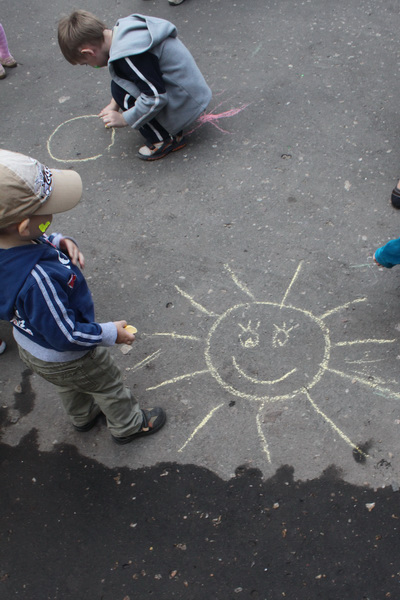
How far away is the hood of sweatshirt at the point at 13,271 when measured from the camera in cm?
181

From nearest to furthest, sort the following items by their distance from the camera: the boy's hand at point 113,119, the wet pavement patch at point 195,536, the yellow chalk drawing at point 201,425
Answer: the wet pavement patch at point 195,536, the yellow chalk drawing at point 201,425, the boy's hand at point 113,119

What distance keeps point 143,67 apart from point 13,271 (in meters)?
2.26

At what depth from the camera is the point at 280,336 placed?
111 inches

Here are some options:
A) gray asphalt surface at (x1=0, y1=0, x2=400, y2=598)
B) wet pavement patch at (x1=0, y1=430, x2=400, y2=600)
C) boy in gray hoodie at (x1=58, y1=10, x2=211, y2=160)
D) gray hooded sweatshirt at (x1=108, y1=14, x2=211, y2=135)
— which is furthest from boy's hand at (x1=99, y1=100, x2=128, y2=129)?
wet pavement patch at (x1=0, y1=430, x2=400, y2=600)

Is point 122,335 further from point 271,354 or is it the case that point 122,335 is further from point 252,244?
point 252,244

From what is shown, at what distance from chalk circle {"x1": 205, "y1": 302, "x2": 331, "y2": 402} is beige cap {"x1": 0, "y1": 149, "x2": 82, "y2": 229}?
128 centimetres

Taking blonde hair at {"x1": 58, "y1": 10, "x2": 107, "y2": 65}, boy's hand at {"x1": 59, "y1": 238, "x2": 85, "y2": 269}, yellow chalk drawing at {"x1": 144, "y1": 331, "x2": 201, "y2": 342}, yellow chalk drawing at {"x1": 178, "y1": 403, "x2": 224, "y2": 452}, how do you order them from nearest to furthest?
1. boy's hand at {"x1": 59, "y1": 238, "x2": 85, "y2": 269}
2. yellow chalk drawing at {"x1": 178, "y1": 403, "x2": 224, "y2": 452}
3. yellow chalk drawing at {"x1": 144, "y1": 331, "x2": 201, "y2": 342}
4. blonde hair at {"x1": 58, "y1": 10, "x2": 107, "y2": 65}

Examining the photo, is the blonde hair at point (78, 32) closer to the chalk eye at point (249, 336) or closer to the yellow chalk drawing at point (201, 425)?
the chalk eye at point (249, 336)

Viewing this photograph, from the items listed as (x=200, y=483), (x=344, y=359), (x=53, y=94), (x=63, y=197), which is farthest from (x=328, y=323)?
(x=53, y=94)

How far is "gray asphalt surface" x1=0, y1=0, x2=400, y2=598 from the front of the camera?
8.24 ft

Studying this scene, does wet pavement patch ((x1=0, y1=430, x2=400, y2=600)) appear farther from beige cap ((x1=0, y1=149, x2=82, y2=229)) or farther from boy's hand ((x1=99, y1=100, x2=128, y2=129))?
boy's hand ((x1=99, y1=100, x2=128, y2=129))

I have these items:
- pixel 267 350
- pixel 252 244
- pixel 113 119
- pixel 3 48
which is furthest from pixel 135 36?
pixel 3 48

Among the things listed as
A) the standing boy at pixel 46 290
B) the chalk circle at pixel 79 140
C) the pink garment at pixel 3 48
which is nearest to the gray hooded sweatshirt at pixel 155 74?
the chalk circle at pixel 79 140

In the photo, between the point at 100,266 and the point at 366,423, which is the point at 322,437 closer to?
the point at 366,423
